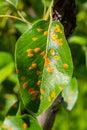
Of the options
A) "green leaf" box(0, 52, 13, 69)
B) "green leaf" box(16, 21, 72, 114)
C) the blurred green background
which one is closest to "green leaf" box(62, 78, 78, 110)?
the blurred green background

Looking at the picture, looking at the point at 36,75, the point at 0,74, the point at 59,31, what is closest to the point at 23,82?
the point at 36,75

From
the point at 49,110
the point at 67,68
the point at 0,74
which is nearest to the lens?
the point at 67,68

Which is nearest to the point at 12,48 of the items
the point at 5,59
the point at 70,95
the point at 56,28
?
the point at 5,59

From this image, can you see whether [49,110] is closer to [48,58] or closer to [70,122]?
[48,58]

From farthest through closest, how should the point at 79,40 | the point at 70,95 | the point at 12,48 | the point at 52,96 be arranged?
the point at 12,48
the point at 79,40
the point at 70,95
the point at 52,96

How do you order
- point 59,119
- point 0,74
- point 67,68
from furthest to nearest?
point 59,119
point 0,74
point 67,68

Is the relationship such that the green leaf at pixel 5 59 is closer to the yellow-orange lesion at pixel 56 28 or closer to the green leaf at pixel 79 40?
the green leaf at pixel 79 40

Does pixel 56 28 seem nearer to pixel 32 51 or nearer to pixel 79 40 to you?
pixel 32 51
